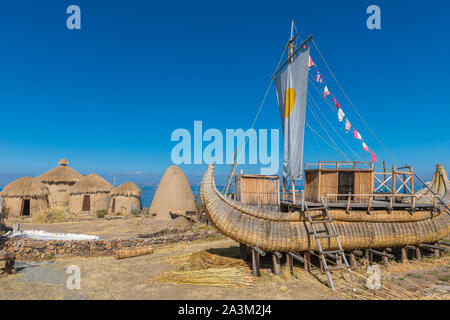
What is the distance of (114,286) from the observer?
24.1 ft

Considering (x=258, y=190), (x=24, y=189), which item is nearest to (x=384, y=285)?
(x=258, y=190)

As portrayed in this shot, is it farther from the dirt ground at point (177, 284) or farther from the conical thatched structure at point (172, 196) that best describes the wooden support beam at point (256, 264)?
the conical thatched structure at point (172, 196)

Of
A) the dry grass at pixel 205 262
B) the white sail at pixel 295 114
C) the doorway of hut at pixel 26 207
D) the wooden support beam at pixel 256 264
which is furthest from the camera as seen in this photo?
the doorway of hut at pixel 26 207

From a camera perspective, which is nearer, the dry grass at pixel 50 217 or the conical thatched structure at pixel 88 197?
the dry grass at pixel 50 217

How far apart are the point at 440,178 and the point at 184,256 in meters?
13.7

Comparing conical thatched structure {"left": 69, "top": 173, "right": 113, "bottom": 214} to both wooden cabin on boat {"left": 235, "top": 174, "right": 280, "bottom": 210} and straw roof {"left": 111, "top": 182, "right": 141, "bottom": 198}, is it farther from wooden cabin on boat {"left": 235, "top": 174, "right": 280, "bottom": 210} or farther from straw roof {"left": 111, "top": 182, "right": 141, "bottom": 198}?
wooden cabin on boat {"left": 235, "top": 174, "right": 280, "bottom": 210}

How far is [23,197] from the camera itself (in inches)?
942

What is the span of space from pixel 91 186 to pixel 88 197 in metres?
1.06

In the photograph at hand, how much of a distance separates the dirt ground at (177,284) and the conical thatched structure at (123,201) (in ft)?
49.5

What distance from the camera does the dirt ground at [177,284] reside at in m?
6.64

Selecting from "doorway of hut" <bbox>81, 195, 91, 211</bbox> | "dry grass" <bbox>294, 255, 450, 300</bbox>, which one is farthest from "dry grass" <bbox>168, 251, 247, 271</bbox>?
"doorway of hut" <bbox>81, 195, 91, 211</bbox>


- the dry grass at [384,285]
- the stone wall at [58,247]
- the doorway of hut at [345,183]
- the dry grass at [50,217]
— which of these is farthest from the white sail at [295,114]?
the dry grass at [50,217]
